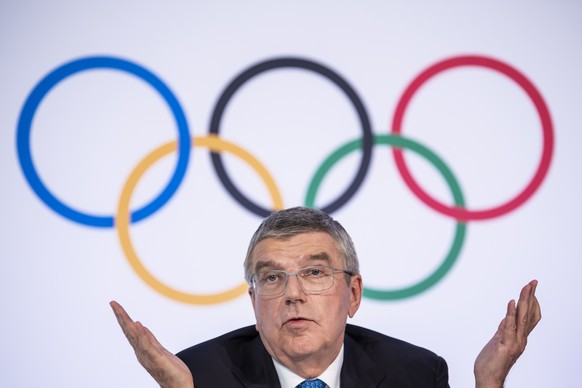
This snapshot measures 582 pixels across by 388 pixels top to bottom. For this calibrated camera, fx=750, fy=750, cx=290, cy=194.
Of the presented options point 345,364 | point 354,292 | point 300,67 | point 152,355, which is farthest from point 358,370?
point 300,67

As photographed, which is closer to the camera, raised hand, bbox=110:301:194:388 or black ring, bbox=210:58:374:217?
raised hand, bbox=110:301:194:388

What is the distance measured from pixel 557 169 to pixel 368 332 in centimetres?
195

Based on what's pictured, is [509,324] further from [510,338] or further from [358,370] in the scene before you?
[358,370]

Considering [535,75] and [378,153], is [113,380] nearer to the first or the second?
[378,153]

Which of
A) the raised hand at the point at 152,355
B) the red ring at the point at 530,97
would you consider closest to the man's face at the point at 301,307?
the raised hand at the point at 152,355

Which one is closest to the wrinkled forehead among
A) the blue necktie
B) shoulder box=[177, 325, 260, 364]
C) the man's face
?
the man's face

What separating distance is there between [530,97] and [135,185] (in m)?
2.34

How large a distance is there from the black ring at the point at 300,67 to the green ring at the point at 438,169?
0.28 feet

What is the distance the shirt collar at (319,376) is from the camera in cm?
279

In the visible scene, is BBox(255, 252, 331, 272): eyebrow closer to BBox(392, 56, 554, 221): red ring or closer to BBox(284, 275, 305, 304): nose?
BBox(284, 275, 305, 304): nose

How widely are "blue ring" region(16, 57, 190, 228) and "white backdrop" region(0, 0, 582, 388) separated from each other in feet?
0.06

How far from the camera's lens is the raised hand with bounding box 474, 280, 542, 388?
8.70ft

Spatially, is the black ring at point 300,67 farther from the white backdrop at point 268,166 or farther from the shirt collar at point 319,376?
the shirt collar at point 319,376

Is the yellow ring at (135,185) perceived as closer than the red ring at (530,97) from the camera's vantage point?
Yes
